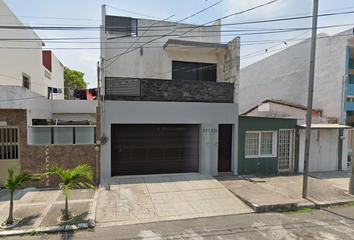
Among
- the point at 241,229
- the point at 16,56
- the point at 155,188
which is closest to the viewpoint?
the point at 241,229

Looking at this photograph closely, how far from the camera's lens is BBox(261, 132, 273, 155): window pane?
31.9ft

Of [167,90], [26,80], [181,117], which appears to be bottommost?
[181,117]

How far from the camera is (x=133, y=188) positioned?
287 inches

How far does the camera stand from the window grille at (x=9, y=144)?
752cm

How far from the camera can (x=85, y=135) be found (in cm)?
797

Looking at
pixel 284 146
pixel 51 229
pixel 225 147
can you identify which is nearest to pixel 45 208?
pixel 51 229

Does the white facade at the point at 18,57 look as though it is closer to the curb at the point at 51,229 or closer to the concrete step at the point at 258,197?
the curb at the point at 51,229

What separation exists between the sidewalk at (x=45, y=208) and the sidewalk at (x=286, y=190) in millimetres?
4831

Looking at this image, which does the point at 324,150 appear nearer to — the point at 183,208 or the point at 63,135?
the point at 183,208

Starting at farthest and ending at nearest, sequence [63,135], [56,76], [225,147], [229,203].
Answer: [56,76], [225,147], [63,135], [229,203]

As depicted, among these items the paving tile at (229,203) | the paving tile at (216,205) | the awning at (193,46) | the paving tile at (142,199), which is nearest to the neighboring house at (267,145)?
the paving tile at (229,203)

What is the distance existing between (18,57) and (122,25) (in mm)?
6102

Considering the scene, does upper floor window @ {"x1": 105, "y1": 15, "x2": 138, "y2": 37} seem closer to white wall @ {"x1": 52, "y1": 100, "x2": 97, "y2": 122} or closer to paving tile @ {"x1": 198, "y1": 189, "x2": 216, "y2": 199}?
white wall @ {"x1": 52, "y1": 100, "x2": 97, "y2": 122}

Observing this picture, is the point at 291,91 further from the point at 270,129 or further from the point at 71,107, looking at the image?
the point at 71,107
